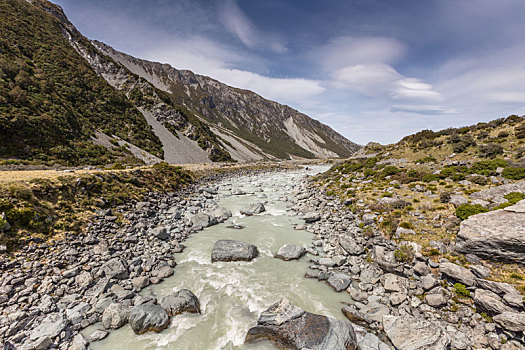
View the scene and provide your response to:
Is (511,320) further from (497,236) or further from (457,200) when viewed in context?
(457,200)

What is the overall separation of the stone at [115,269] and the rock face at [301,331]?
8.20 metres

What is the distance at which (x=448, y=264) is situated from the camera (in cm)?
941

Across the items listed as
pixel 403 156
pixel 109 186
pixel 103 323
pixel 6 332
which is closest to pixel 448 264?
pixel 103 323

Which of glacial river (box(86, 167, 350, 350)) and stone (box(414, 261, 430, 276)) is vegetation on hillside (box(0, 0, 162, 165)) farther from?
stone (box(414, 261, 430, 276))

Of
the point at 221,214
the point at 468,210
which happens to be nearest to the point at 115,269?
the point at 221,214

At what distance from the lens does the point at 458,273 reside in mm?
8906

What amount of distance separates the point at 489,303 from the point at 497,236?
128 inches

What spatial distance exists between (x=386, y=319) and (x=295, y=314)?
158 inches

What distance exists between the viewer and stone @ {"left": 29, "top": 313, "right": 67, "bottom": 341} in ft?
24.4

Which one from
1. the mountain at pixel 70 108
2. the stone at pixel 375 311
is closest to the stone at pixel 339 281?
the stone at pixel 375 311

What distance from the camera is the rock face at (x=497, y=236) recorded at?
8.49 metres

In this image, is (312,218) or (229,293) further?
(312,218)

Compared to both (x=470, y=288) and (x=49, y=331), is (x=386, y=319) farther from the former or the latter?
(x=49, y=331)

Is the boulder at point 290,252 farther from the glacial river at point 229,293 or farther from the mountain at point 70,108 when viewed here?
the mountain at point 70,108
